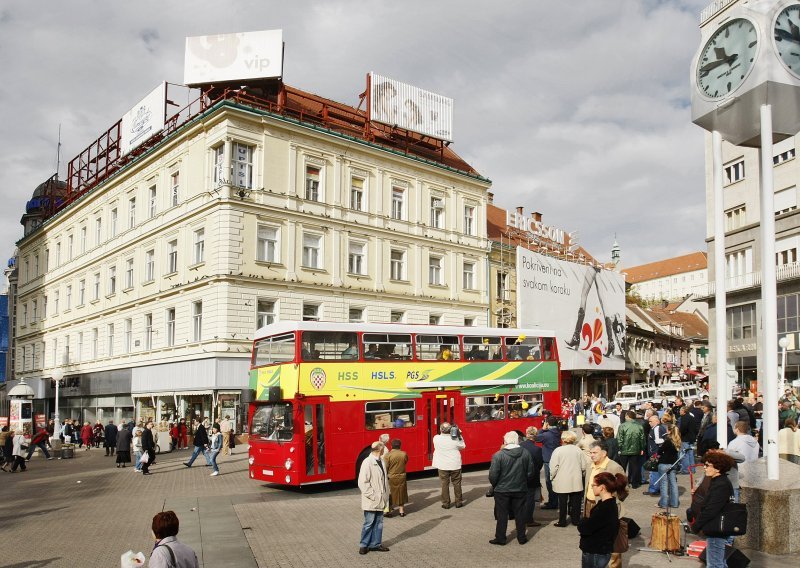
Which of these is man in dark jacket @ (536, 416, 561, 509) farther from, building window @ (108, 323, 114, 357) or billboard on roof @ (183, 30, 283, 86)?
building window @ (108, 323, 114, 357)

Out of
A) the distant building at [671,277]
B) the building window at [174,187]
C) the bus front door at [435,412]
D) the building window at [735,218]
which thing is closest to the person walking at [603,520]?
the bus front door at [435,412]

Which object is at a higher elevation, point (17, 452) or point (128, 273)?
point (128, 273)

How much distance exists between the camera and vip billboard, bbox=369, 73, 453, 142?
143 feet

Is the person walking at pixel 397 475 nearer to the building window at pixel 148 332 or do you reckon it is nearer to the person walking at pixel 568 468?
the person walking at pixel 568 468

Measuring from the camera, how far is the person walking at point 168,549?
6176 mm

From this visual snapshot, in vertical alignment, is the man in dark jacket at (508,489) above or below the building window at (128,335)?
below

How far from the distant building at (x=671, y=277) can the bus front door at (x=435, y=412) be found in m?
130

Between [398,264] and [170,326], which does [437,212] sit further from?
[170,326]

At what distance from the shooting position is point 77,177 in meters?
54.6

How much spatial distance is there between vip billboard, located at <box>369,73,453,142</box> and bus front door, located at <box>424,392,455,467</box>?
24994 millimetres

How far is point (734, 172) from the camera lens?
155 ft

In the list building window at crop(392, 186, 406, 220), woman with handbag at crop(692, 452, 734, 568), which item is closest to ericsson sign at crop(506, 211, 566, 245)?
building window at crop(392, 186, 406, 220)

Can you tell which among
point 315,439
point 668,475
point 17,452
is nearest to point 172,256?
point 17,452

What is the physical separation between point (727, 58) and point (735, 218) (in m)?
38.4
